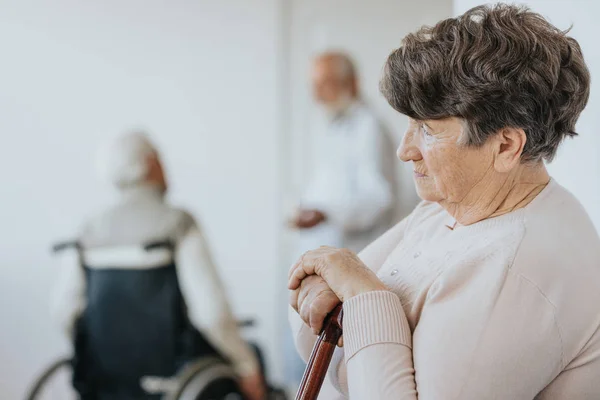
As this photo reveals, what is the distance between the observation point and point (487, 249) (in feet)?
2.73

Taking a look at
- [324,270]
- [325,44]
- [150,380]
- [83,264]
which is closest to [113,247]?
[83,264]

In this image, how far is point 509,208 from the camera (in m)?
0.88

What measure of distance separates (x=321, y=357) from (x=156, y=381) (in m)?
1.76

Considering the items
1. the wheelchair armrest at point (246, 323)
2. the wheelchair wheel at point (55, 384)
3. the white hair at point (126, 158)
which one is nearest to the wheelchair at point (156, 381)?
the wheelchair wheel at point (55, 384)

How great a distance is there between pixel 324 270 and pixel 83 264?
1791 millimetres

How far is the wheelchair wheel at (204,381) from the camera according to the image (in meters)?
2.50

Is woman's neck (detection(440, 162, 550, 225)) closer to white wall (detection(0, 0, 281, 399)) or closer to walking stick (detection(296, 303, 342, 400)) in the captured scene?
walking stick (detection(296, 303, 342, 400))

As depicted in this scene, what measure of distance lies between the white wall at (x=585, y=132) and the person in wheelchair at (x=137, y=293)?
1.52 m

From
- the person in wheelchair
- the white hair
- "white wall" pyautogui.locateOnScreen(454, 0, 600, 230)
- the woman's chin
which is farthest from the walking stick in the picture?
the white hair

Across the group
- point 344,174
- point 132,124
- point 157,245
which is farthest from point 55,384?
point 344,174

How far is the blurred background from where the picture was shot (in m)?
2.60

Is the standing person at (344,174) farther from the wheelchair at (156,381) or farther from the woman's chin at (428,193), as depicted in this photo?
the woman's chin at (428,193)

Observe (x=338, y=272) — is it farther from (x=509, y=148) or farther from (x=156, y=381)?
(x=156, y=381)

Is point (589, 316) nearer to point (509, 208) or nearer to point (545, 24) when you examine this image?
point (509, 208)
